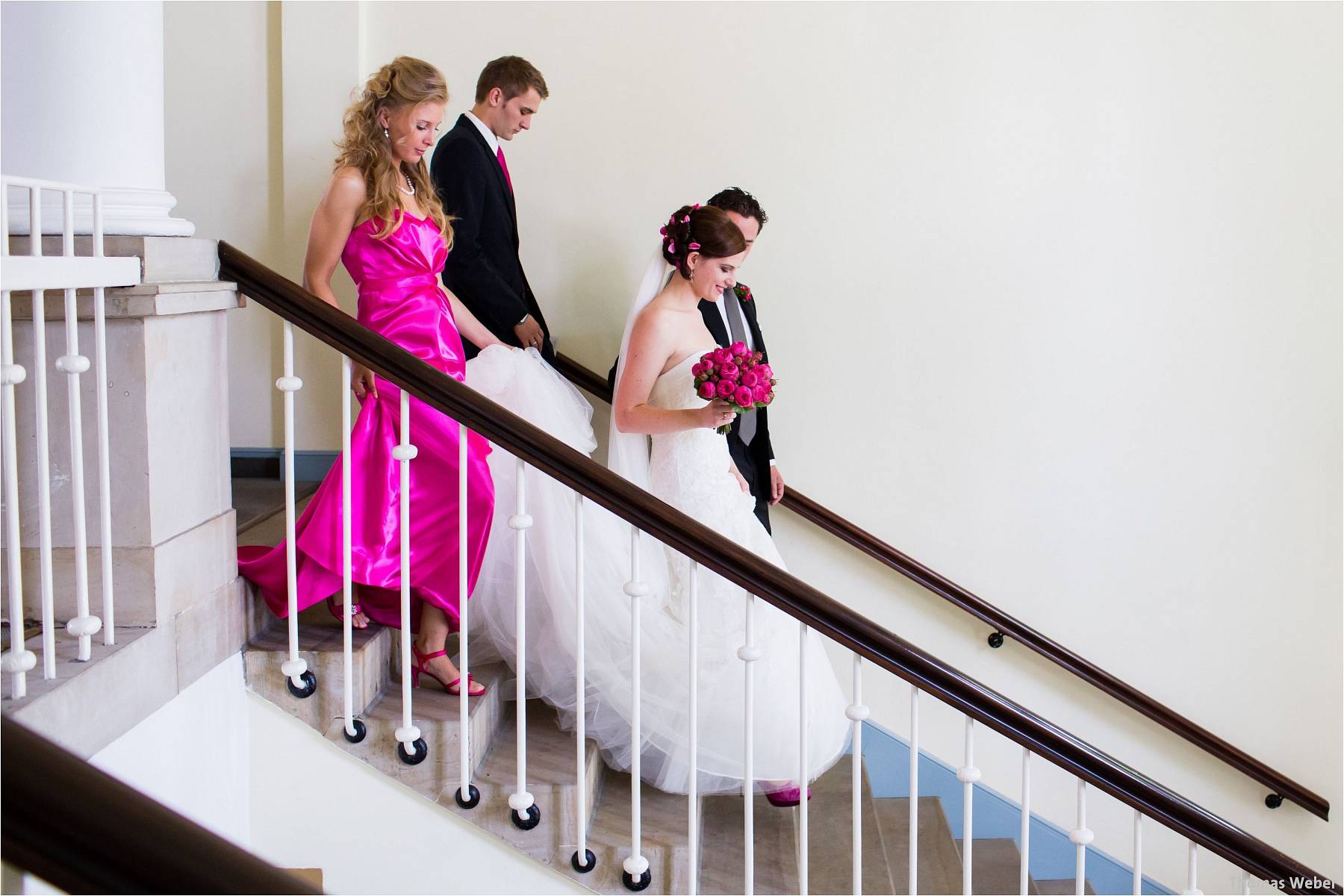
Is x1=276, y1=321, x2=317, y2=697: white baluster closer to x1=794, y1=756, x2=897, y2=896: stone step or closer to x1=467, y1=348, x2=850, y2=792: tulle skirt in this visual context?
x1=467, y1=348, x2=850, y2=792: tulle skirt

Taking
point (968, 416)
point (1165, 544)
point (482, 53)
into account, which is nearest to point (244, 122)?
point (482, 53)

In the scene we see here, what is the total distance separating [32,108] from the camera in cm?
193

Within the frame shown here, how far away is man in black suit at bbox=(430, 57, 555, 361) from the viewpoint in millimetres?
3139

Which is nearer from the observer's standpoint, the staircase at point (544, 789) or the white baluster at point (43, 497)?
the white baluster at point (43, 497)

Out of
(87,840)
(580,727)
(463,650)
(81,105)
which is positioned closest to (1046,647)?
(580,727)

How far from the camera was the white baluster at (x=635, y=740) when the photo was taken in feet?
6.93

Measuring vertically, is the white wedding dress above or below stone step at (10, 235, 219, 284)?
below

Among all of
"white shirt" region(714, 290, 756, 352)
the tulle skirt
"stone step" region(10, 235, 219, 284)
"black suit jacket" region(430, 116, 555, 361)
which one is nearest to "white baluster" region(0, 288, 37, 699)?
"stone step" region(10, 235, 219, 284)

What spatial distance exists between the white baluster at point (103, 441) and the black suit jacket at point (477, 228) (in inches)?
49.8

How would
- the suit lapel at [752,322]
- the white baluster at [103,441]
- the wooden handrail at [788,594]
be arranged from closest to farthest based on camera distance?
the white baluster at [103,441] → the wooden handrail at [788,594] → the suit lapel at [752,322]

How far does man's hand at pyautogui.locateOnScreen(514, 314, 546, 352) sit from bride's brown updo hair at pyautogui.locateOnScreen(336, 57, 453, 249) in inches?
31.8

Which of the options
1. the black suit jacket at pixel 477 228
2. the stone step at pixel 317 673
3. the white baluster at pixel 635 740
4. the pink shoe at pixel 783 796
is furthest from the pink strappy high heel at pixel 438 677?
the black suit jacket at pixel 477 228

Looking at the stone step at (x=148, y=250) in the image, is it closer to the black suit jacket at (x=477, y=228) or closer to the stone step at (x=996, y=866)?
the black suit jacket at (x=477, y=228)

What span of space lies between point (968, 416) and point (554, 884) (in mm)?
2338
